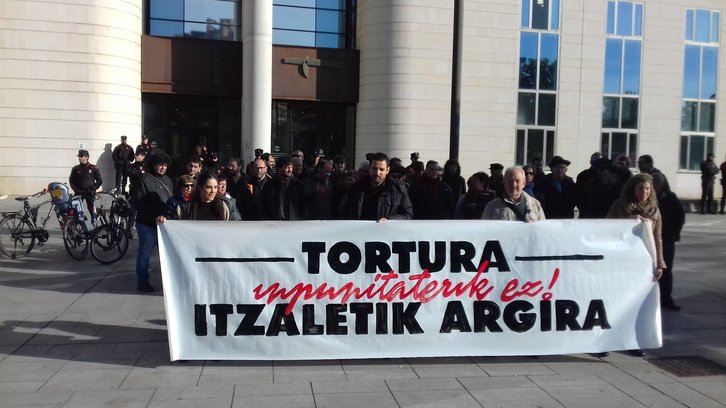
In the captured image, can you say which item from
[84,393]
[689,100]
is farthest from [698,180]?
[84,393]

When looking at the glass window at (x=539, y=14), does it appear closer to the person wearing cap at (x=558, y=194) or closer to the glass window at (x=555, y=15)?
the glass window at (x=555, y=15)

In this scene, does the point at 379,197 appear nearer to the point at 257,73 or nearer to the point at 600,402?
the point at 600,402

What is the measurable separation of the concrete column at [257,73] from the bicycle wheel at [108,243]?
10871mm

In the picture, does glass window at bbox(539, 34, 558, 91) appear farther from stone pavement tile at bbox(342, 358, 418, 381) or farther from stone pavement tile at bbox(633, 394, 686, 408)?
stone pavement tile at bbox(633, 394, 686, 408)

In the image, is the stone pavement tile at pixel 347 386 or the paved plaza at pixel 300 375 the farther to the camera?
the stone pavement tile at pixel 347 386

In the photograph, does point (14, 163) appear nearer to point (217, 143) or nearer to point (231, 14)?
point (217, 143)

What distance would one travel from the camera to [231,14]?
74.7 ft

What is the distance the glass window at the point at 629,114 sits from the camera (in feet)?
78.1

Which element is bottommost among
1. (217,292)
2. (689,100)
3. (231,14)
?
(217,292)

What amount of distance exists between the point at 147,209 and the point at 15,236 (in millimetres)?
3665

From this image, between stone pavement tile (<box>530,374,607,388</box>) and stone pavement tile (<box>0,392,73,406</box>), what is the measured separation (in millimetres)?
3645

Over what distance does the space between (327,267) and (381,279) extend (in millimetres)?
481

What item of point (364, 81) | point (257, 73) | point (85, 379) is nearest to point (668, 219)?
point (85, 379)

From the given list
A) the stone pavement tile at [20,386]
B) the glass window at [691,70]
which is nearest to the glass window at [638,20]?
the glass window at [691,70]
